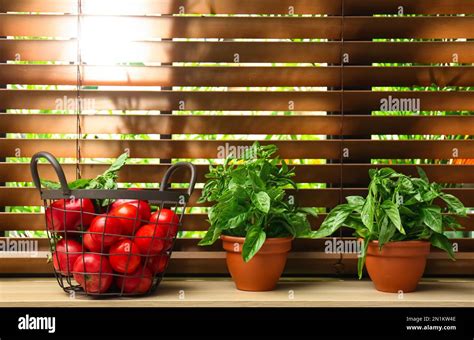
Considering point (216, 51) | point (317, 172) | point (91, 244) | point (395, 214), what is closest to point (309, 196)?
point (317, 172)

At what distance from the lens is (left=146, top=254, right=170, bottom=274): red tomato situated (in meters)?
1.22

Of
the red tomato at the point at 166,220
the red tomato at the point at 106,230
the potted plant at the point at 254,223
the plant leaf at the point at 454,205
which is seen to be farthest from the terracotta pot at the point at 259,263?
the plant leaf at the point at 454,205

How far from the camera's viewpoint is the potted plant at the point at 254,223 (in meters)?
1.23

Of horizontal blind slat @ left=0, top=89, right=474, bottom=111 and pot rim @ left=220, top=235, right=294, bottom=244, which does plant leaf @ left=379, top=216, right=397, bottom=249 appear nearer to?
pot rim @ left=220, top=235, right=294, bottom=244

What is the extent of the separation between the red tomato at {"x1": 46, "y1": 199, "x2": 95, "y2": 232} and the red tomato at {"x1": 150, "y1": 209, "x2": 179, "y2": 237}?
4.9 inches

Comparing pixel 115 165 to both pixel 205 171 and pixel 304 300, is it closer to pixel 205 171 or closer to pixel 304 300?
pixel 205 171

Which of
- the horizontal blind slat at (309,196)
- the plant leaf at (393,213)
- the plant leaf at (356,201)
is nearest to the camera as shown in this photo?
the plant leaf at (393,213)

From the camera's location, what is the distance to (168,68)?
4.72 feet

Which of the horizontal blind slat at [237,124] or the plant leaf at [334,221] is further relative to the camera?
the horizontal blind slat at [237,124]

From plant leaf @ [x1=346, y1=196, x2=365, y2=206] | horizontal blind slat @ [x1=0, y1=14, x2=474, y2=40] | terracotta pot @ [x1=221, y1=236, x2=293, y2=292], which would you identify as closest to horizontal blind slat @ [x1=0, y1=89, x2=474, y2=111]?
horizontal blind slat @ [x1=0, y1=14, x2=474, y2=40]

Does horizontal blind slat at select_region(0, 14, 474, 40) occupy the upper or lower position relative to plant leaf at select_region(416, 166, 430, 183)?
upper

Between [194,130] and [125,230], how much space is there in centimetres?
34

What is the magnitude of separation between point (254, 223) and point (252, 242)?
6cm

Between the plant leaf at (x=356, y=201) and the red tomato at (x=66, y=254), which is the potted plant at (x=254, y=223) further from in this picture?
the red tomato at (x=66, y=254)
